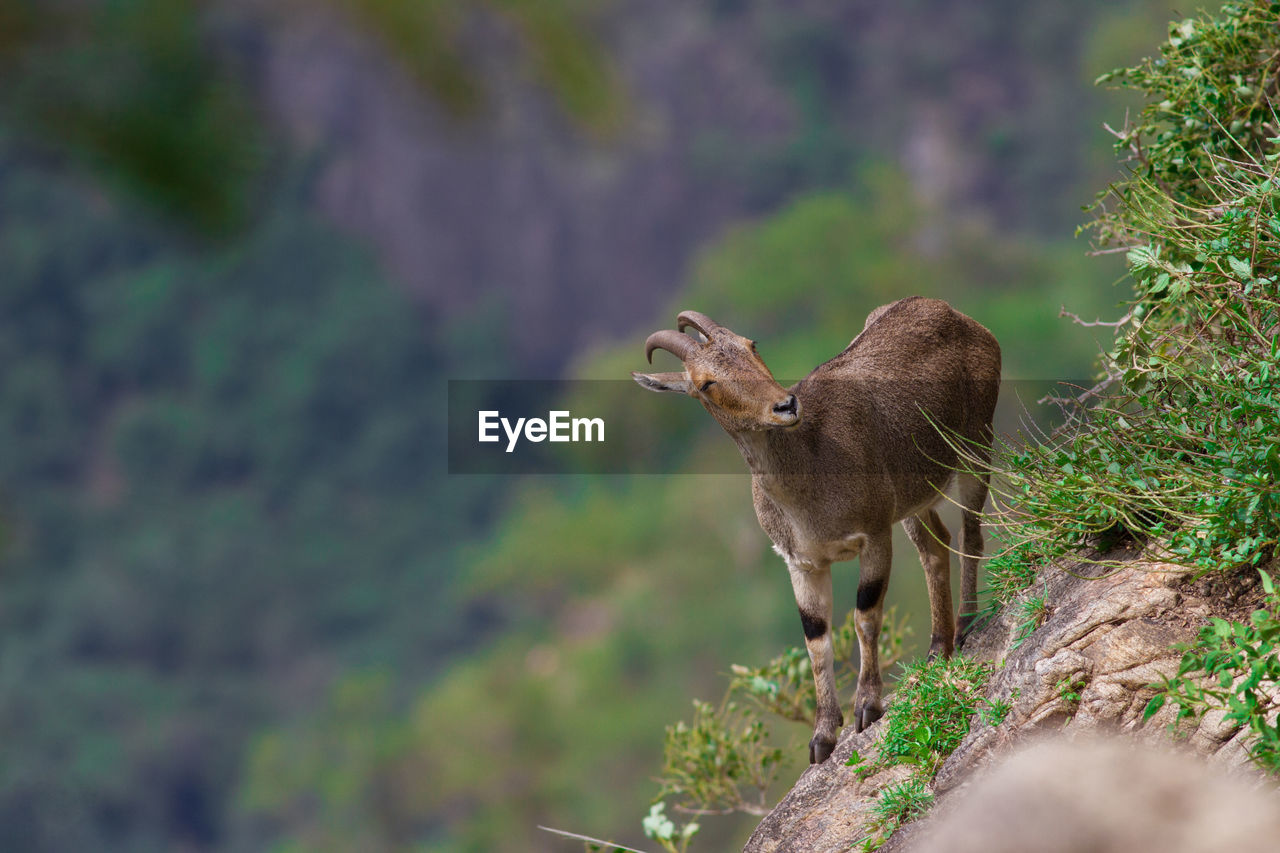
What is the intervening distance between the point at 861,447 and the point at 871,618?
3.13 ft

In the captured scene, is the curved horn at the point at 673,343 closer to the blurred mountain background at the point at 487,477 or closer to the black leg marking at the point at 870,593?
the black leg marking at the point at 870,593

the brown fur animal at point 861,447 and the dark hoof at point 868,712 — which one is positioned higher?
the brown fur animal at point 861,447

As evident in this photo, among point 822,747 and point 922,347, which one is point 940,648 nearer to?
point 822,747

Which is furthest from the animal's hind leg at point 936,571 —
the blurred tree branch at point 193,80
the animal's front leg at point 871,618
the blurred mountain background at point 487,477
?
the blurred mountain background at point 487,477

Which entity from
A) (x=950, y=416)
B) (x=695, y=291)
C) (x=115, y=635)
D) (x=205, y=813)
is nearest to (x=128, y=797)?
(x=205, y=813)

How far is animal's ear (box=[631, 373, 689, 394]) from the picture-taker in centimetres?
791

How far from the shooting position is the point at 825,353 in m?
49.1

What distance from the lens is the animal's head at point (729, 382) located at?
25.1 ft

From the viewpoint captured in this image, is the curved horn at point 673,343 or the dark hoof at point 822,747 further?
the dark hoof at point 822,747

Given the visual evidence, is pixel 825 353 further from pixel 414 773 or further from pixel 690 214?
pixel 690 214

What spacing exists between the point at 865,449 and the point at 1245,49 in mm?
3201

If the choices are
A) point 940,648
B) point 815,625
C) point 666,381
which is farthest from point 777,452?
point 940,648

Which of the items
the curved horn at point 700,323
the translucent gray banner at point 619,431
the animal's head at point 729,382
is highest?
the translucent gray banner at point 619,431

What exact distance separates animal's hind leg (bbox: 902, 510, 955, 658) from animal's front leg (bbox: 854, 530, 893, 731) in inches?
13.9
